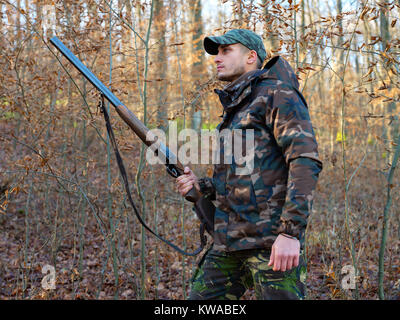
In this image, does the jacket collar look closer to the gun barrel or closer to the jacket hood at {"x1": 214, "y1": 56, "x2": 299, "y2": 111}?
the jacket hood at {"x1": 214, "y1": 56, "x2": 299, "y2": 111}

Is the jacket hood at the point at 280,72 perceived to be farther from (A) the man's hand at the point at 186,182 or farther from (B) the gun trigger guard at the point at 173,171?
(B) the gun trigger guard at the point at 173,171

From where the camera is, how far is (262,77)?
2.28m

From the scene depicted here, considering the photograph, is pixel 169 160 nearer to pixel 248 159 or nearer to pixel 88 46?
pixel 248 159

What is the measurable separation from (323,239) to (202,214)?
4088mm

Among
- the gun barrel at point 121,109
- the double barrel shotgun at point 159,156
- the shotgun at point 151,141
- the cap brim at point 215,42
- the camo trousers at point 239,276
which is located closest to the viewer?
the camo trousers at point 239,276

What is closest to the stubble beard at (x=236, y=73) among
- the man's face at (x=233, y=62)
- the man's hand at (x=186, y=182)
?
the man's face at (x=233, y=62)

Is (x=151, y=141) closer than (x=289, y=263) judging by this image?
No

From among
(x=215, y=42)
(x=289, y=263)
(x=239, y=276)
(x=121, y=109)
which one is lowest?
(x=239, y=276)

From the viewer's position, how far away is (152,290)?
496 cm

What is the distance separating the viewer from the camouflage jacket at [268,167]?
1992mm

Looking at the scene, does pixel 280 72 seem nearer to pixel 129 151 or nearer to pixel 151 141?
pixel 151 141

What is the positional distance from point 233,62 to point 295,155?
2.68ft

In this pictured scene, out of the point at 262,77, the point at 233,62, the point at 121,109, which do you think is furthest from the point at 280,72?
the point at 121,109
